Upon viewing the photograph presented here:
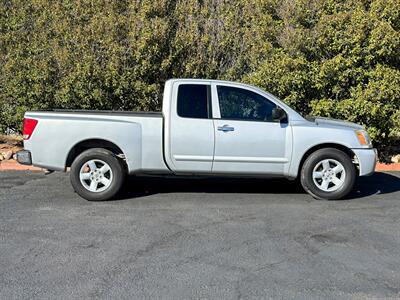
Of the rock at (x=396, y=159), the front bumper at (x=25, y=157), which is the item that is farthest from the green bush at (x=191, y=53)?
the front bumper at (x=25, y=157)

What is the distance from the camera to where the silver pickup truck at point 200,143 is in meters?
7.23

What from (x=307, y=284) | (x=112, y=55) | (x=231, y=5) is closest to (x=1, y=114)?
(x=112, y=55)

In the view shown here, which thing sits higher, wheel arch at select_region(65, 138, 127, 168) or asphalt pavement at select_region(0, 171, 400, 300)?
wheel arch at select_region(65, 138, 127, 168)

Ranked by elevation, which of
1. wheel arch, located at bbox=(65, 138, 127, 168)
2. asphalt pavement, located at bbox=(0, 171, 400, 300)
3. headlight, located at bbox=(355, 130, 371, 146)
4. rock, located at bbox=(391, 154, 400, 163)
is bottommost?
asphalt pavement, located at bbox=(0, 171, 400, 300)

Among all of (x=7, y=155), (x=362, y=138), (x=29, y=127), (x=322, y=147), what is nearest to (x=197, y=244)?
(x=322, y=147)

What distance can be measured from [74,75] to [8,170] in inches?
91.2

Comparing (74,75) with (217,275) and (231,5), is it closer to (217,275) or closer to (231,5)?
(231,5)

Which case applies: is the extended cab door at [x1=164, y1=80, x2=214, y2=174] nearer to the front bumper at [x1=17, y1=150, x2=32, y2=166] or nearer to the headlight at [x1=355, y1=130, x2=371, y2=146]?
the front bumper at [x1=17, y1=150, x2=32, y2=166]

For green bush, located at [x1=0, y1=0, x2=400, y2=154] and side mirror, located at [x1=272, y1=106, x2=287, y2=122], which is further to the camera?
green bush, located at [x1=0, y1=0, x2=400, y2=154]

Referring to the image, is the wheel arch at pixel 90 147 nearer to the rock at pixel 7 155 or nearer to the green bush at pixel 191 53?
the green bush at pixel 191 53

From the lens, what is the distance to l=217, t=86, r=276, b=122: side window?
7.45 meters

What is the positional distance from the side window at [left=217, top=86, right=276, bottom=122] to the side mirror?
3.8 inches

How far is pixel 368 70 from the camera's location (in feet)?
34.7

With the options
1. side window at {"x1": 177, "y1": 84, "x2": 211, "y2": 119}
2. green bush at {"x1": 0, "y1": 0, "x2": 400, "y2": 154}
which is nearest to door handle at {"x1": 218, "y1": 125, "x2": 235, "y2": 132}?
side window at {"x1": 177, "y1": 84, "x2": 211, "y2": 119}
